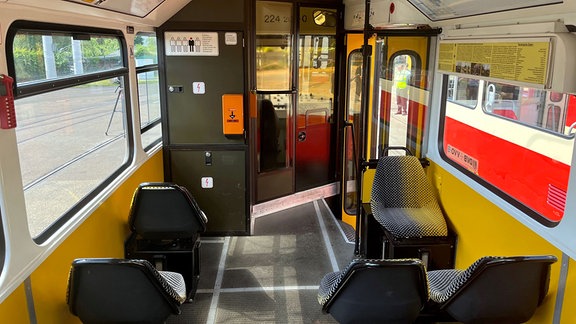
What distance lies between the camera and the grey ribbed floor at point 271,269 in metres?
3.56

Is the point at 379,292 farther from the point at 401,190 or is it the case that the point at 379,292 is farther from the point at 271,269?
the point at 271,269

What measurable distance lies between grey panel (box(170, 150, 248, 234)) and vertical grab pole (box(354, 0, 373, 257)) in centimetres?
123

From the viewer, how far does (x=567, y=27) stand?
225 centimetres

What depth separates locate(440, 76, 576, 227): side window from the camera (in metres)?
2.62

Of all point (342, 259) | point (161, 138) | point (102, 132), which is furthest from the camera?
point (102, 132)

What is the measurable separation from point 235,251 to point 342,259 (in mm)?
1047

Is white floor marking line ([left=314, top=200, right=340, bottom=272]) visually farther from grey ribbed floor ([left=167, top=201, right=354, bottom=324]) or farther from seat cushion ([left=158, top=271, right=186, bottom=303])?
seat cushion ([left=158, top=271, right=186, bottom=303])

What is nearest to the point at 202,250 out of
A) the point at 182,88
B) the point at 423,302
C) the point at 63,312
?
the point at 182,88

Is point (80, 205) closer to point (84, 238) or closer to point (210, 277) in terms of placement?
point (84, 238)

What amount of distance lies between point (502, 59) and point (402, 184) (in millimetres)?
1546

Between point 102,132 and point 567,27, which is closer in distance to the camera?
point 567,27

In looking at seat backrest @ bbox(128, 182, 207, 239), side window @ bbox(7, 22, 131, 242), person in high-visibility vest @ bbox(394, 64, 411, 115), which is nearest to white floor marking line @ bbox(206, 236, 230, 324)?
seat backrest @ bbox(128, 182, 207, 239)

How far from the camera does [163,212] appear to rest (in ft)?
11.9

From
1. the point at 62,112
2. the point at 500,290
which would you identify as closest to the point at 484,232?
the point at 500,290
